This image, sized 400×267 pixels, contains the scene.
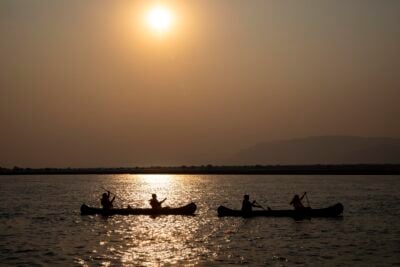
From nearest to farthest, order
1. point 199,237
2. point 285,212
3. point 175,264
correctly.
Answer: point 175,264 → point 199,237 → point 285,212

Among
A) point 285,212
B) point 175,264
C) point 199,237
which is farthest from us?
point 285,212

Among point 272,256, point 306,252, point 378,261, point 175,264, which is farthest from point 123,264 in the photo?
point 378,261

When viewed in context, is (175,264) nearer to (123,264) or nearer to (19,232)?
(123,264)

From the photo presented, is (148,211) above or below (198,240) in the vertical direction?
above

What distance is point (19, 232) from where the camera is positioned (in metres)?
36.9

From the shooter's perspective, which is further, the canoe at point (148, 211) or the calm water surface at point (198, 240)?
the canoe at point (148, 211)

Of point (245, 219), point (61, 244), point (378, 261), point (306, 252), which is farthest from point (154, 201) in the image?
point (378, 261)

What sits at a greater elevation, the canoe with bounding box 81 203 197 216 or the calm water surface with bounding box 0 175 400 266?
the canoe with bounding box 81 203 197 216

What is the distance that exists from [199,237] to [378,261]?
1125 centimetres

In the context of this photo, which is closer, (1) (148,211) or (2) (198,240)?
(2) (198,240)

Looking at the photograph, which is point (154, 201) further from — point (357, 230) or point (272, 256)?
point (272, 256)

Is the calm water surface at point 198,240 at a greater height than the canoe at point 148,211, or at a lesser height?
lesser

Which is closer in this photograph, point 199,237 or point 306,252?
point 306,252

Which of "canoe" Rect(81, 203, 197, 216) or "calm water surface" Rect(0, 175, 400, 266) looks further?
"canoe" Rect(81, 203, 197, 216)
